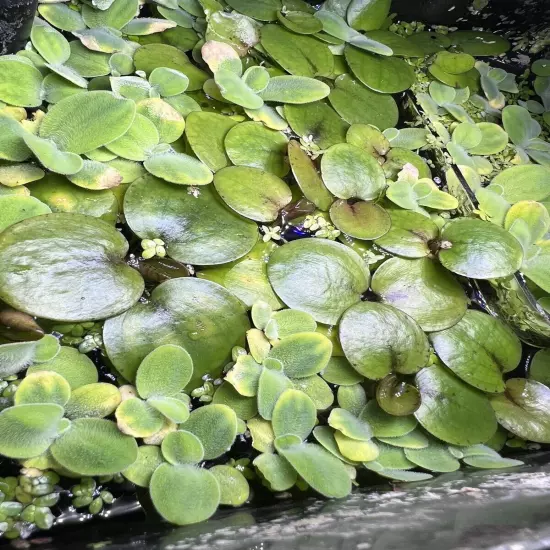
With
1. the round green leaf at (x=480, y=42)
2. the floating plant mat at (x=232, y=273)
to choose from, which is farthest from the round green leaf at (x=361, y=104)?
the round green leaf at (x=480, y=42)

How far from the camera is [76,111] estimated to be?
106 centimetres

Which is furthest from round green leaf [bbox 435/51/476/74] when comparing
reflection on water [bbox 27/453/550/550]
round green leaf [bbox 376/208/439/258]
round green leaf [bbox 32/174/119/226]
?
reflection on water [bbox 27/453/550/550]

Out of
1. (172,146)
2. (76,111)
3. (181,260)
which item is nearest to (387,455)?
(181,260)

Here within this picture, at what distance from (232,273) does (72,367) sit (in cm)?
35

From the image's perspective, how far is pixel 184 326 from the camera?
954 millimetres

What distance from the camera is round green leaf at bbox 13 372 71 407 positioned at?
0.81 meters

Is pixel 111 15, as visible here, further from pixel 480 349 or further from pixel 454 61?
pixel 480 349

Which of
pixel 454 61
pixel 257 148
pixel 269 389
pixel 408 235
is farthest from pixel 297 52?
pixel 269 389

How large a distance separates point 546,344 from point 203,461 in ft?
2.63

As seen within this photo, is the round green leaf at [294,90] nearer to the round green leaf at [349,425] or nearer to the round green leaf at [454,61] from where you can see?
the round green leaf at [454,61]

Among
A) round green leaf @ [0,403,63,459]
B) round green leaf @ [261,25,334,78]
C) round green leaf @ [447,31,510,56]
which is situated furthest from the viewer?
round green leaf @ [447,31,510,56]

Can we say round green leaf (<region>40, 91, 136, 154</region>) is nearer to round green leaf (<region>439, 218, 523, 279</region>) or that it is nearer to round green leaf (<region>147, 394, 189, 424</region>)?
round green leaf (<region>147, 394, 189, 424</region>)

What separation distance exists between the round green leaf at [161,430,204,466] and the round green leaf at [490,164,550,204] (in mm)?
1000

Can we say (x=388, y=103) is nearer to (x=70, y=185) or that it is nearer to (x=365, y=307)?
(x=365, y=307)
